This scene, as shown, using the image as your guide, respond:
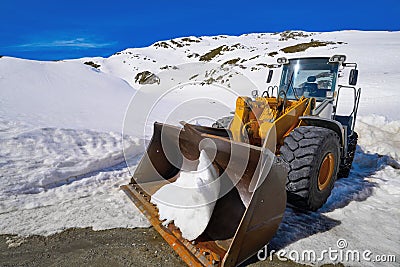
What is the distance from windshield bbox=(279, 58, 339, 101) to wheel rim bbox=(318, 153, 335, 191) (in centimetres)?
137

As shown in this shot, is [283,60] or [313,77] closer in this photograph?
[313,77]

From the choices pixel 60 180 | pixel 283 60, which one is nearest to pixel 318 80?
pixel 283 60

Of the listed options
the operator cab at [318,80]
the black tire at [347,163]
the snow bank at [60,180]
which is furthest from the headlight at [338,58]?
the snow bank at [60,180]

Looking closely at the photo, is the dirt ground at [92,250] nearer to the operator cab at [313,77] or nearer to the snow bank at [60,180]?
the snow bank at [60,180]

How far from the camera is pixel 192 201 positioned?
3055 millimetres

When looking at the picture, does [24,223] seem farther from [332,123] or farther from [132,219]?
[332,123]

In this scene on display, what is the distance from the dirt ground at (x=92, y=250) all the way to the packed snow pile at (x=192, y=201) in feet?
0.96

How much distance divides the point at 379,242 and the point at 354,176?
2.38m

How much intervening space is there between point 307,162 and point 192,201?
1.52 m

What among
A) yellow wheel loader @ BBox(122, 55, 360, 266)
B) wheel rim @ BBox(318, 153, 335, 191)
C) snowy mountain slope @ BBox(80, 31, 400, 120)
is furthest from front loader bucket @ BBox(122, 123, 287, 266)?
snowy mountain slope @ BBox(80, 31, 400, 120)

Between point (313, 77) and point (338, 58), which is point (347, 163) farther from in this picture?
point (338, 58)

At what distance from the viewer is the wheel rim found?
13.1 ft

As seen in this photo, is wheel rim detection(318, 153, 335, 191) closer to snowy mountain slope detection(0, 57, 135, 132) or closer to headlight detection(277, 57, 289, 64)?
headlight detection(277, 57, 289, 64)

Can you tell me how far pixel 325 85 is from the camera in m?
5.11
